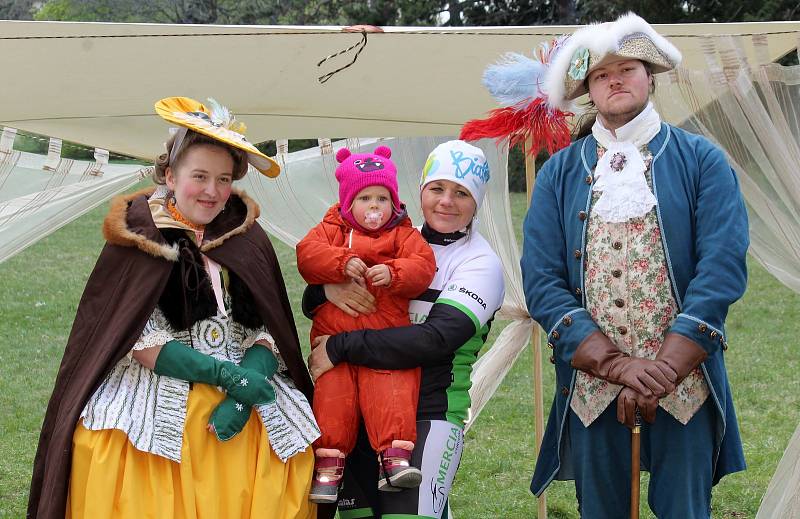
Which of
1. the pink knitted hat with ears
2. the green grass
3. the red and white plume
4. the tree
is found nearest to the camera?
the pink knitted hat with ears

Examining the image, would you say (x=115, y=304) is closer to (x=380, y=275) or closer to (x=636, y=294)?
(x=380, y=275)

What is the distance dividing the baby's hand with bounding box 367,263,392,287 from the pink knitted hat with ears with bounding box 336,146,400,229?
0.20 metres

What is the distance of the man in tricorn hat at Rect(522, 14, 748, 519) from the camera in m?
2.79

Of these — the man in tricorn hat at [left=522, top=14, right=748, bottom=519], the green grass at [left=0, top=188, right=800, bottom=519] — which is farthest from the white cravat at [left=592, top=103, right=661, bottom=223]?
the green grass at [left=0, top=188, right=800, bottom=519]

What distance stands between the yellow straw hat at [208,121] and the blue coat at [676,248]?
2.73 ft

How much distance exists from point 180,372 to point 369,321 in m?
0.56

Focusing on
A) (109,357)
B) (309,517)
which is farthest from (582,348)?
(109,357)

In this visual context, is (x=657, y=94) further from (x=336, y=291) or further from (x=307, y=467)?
(x=307, y=467)

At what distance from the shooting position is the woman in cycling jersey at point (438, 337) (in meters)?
3.03

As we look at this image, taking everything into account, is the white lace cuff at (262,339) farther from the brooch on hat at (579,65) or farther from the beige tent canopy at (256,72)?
the brooch on hat at (579,65)

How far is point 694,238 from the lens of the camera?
9.48 ft

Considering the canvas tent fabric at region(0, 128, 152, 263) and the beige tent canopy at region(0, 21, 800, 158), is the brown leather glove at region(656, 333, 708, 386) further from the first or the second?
the canvas tent fabric at region(0, 128, 152, 263)

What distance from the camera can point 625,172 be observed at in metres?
2.92

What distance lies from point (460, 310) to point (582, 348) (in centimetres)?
39
